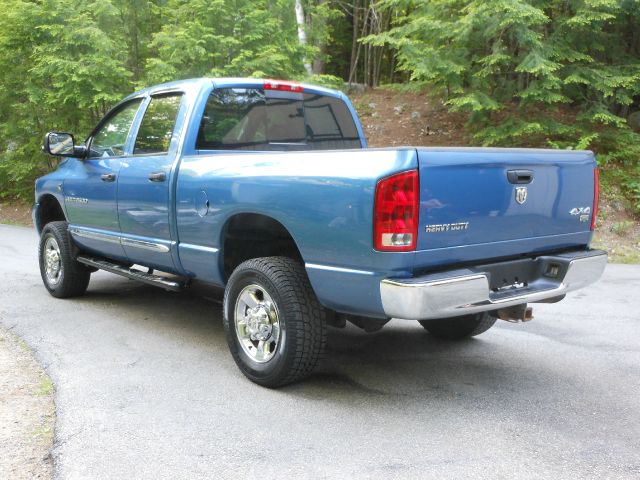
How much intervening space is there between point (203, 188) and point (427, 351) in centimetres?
214

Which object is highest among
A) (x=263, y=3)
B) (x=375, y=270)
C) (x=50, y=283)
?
(x=263, y=3)

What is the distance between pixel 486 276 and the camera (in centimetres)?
332

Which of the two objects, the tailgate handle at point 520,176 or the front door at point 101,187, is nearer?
the tailgate handle at point 520,176

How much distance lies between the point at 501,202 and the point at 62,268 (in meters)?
4.65

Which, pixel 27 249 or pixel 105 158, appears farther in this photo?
pixel 27 249

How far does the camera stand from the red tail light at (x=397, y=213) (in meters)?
3.15

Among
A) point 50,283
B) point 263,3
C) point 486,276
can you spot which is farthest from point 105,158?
point 263,3

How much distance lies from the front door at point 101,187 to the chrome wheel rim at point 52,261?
429 mm

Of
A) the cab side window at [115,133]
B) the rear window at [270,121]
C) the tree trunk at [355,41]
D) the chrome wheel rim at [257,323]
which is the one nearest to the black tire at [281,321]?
the chrome wheel rim at [257,323]

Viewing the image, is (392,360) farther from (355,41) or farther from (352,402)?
(355,41)

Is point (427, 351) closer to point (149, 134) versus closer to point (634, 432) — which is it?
point (634, 432)

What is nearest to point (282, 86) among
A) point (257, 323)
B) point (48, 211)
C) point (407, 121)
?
point (257, 323)

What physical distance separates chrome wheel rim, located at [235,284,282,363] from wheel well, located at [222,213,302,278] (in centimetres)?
42

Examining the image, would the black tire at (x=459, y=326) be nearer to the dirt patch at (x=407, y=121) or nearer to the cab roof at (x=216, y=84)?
the cab roof at (x=216, y=84)
